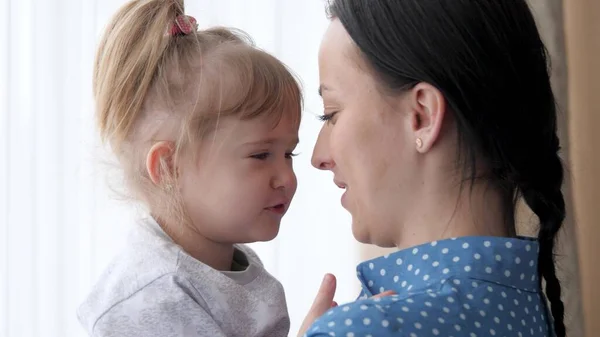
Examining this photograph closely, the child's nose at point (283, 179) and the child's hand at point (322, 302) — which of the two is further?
the child's nose at point (283, 179)

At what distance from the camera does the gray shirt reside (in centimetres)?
152

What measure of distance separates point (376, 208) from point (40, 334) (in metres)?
1.49

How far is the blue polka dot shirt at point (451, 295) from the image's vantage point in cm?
109

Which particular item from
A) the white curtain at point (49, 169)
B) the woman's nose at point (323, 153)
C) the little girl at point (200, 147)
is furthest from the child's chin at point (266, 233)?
the white curtain at point (49, 169)

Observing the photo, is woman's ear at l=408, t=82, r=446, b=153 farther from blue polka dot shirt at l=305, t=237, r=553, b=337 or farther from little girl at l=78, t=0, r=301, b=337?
little girl at l=78, t=0, r=301, b=337

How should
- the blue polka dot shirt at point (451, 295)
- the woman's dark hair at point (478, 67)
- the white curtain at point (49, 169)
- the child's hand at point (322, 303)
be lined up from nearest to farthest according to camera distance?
the blue polka dot shirt at point (451, 295) → the woman's dark hair at point (478, 67) → the child's hand at point (322, 303) → the white curtain at point (49, 169)

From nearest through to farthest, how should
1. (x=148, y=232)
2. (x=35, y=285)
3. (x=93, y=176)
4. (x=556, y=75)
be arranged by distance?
(x=148, y=232)
(x=93, y=176)
(x=556, y=75)
(x=35, y=285)

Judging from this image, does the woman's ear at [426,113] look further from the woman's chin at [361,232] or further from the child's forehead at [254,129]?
the child's forehead at [254,129]

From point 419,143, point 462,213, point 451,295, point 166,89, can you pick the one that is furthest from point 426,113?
point 166,89

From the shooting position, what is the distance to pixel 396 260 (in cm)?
130

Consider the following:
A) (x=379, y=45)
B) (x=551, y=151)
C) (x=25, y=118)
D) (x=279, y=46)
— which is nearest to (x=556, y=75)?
(x=279, y=46)

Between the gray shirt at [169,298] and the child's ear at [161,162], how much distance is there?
87 millimetres

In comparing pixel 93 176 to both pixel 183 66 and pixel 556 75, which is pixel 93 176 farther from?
pixel 556 75

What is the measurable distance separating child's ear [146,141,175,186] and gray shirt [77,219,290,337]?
9 cm
